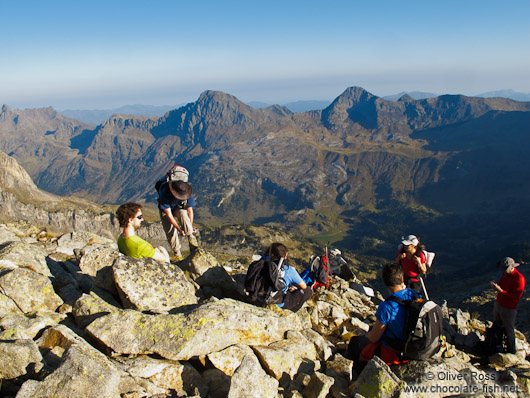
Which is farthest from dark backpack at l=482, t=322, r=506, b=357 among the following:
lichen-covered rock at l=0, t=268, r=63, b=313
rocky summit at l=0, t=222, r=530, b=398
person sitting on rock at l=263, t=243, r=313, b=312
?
lichen-covered rock at l=0, t=268, r=63, b=313

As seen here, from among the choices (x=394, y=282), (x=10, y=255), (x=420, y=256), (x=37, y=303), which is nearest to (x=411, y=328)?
(x=394, y=282)

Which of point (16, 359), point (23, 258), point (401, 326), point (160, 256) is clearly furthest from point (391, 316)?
point (23, 258)

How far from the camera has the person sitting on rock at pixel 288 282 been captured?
12.7 metres

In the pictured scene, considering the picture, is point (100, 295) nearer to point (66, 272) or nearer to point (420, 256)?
point (66, 272)

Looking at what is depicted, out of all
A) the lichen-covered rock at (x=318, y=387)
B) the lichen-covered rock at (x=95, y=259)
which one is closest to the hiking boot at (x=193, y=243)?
the lichen-covered rock at (x=95, y=259)

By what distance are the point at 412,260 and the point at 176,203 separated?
486 inches

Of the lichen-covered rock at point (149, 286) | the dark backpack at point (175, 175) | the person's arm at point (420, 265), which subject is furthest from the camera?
the person's arm at point (420, 265)

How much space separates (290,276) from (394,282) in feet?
15.8

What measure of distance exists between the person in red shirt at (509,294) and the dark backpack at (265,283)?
9740 millimetres

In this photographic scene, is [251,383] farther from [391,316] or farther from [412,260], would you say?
[412,260]

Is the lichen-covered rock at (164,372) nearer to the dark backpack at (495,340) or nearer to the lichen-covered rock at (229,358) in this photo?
the lichen-covered rock at (229,358)

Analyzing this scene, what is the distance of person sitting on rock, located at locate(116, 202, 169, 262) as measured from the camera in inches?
453

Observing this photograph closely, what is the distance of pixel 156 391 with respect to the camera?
7.90m

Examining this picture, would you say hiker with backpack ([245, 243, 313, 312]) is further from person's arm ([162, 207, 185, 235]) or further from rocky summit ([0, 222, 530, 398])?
person's arm ([162, 207, 185, 235])
